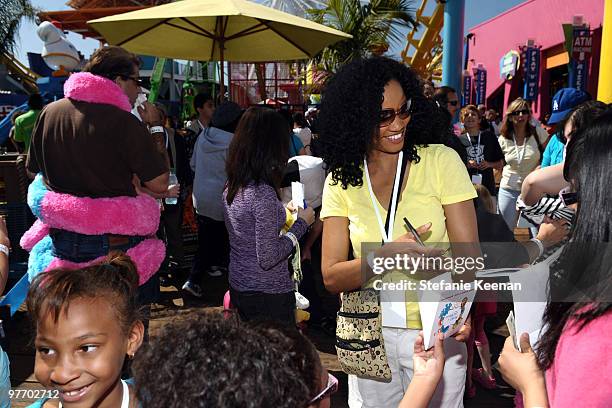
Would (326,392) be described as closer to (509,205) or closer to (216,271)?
(216,271)

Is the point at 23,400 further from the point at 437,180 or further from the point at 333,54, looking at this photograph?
the point at 333,54

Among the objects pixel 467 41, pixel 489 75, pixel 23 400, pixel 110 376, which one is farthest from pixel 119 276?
pixel 467 41

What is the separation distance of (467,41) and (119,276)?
28350 mm

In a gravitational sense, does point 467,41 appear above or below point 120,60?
above

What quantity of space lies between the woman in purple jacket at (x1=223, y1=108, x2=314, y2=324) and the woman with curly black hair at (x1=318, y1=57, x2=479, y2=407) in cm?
61

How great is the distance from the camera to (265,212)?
281 cm

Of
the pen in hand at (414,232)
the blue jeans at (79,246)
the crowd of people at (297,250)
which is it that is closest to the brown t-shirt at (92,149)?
the crowd of people at (297,250)

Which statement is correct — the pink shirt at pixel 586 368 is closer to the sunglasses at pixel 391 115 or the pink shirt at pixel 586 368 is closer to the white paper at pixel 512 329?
the white paper at pixel 512 329

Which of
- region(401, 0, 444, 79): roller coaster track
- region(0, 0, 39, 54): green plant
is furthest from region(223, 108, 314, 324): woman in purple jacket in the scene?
region(0, 0, 39, 54): green plant

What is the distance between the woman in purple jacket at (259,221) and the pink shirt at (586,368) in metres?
1.76

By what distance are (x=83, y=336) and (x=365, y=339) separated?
1018 mm

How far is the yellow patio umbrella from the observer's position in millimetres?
5477

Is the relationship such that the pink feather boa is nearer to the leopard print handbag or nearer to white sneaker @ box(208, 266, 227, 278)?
the leopard print handbag

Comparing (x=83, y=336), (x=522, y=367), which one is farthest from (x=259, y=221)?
(x=522, y=367)
